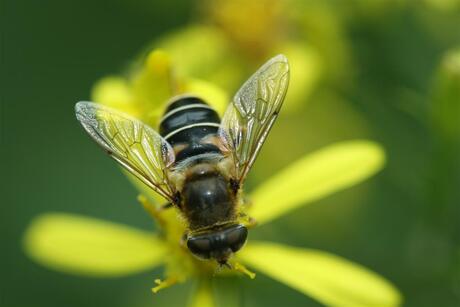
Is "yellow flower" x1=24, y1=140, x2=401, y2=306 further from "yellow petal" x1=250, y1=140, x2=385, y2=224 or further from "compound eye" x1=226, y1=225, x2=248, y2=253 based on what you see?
"compound eye" x1=226, y1=225, x2=248, y2=253

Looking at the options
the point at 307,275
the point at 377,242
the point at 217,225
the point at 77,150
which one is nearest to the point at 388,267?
the point at 377,242

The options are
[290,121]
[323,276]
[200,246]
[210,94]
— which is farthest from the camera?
[290,121]

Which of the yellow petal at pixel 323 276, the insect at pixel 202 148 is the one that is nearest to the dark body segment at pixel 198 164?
the insect at pixel 202 148

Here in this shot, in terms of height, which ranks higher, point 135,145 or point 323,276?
point 135,145

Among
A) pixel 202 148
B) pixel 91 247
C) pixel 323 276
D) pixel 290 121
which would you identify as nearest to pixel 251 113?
pixel 202 148

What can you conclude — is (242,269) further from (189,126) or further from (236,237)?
(189,126)

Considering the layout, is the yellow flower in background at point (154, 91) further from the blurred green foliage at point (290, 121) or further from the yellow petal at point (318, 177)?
the blurred green foliage at point (290, 121)
